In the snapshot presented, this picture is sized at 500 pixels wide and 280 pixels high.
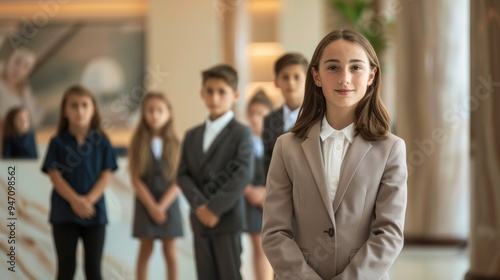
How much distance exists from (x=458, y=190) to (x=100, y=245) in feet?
13.6

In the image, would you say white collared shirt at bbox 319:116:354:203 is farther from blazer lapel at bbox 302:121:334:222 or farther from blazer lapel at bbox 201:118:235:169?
blazer lapel at bbox 201:118:235:169

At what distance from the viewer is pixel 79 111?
4.46 meters

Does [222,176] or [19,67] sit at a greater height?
[19,67]

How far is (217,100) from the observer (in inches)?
165

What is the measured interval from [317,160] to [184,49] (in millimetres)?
8098

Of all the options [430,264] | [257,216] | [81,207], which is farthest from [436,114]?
[81,207]

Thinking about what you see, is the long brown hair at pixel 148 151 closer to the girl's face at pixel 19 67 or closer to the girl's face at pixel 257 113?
the girl's face at pixel 257 113

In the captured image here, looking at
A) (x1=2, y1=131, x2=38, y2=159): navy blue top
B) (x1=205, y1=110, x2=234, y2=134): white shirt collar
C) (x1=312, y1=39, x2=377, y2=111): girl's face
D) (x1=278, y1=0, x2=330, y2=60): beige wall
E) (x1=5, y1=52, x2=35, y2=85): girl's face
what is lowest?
(x1=2, y1=131, x2=38, y2=159): navy blue top

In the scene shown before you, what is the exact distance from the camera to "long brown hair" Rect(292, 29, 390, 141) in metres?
2.38

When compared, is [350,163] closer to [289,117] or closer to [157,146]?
[289,117]

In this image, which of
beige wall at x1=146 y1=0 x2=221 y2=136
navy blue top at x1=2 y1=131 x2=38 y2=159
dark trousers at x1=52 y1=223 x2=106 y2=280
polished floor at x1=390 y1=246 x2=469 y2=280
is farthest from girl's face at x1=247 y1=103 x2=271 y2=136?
beige wall at x1=146 y1=0 x2=221 y2=136

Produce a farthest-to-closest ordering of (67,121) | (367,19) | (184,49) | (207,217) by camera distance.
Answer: (367,19), (184,49), (67,121), (207,217)

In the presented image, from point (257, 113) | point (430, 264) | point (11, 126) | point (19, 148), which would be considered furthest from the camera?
point (430, 264)

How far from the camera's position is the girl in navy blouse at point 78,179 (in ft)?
14.1
